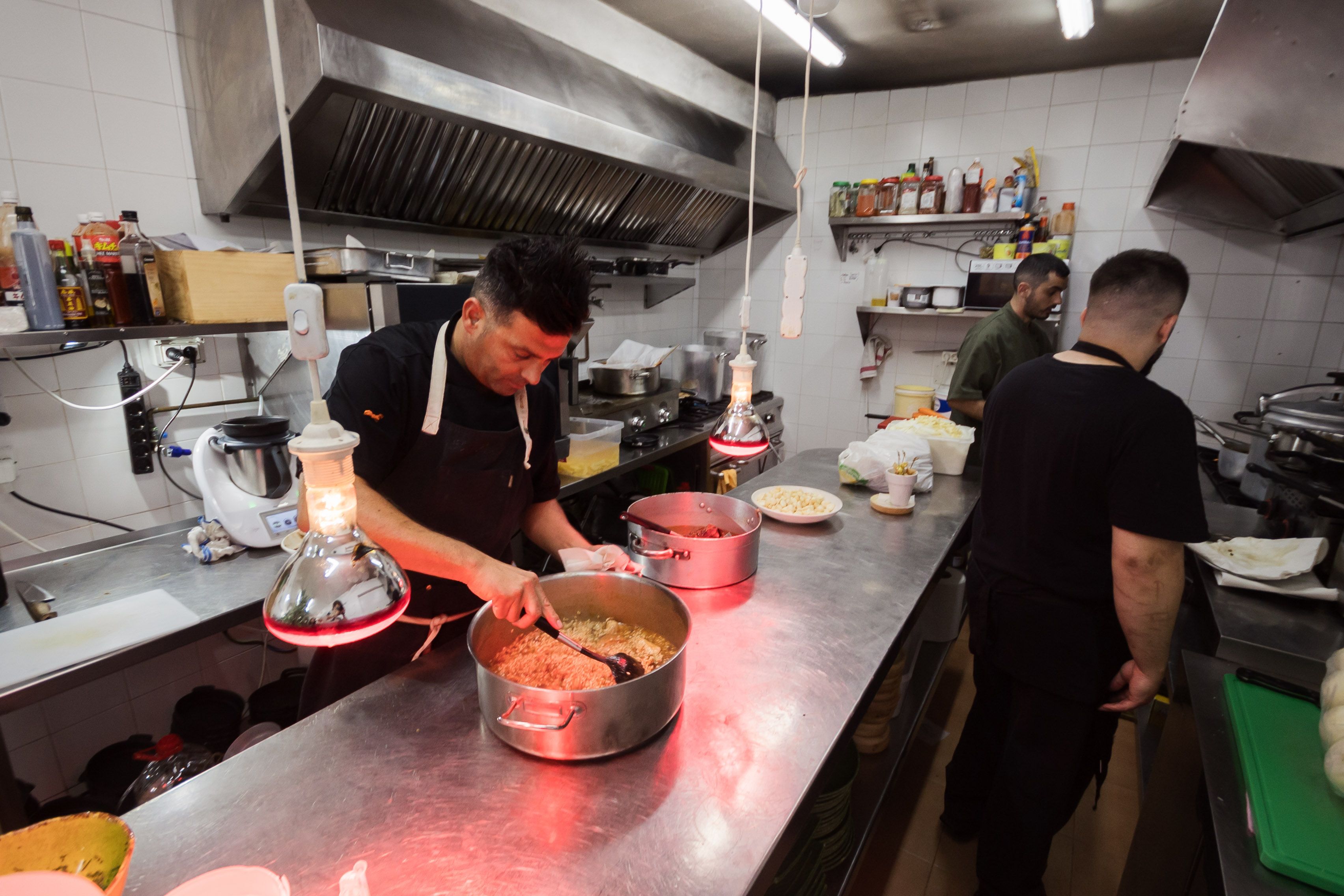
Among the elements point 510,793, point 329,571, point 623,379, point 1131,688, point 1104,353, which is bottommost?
point 1131,688

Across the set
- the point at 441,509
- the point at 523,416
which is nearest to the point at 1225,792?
the point at 523,416

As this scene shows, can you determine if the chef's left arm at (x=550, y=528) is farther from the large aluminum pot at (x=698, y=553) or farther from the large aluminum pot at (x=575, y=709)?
the large aluminum pot at (x=575, y=709)

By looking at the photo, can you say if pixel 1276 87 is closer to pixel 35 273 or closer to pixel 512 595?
pixel 512 595

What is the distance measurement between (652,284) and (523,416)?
107 inches

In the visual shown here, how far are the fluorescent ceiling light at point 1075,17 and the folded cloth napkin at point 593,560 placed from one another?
262cm

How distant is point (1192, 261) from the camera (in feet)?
12.0

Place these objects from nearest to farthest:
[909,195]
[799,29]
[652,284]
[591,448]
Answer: [799,29] < [591,448] < [909,195] < [652,284]

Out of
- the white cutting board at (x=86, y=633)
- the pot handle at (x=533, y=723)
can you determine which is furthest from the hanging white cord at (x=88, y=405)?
the pot handle at (x=533, y=723)

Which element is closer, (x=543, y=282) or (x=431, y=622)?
(x=543, y=282)

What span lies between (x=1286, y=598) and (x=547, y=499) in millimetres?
2219

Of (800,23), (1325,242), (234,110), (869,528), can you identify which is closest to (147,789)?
(234,110)

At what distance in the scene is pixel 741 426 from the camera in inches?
66.2

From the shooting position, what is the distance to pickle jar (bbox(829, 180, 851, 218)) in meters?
4.25

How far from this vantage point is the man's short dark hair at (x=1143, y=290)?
5.38 feet
